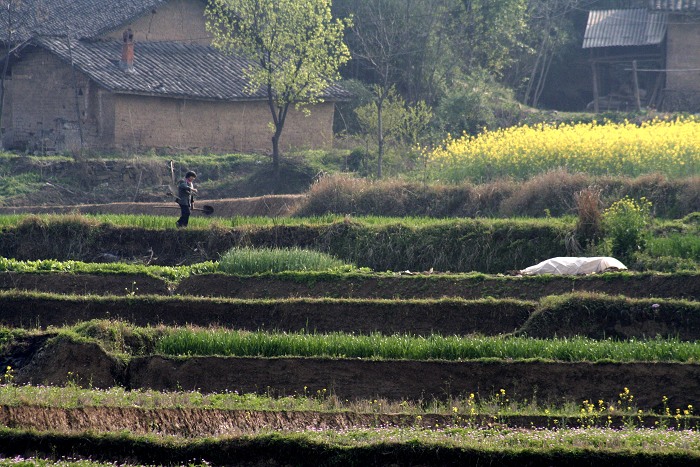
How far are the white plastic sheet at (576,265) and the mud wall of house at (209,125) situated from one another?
20.0 meters

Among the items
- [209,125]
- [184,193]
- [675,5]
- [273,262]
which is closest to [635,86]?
[675,5]

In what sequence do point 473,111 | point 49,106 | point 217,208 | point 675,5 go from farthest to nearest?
point 473,111, point 675,5, point 49,106, point 217,208

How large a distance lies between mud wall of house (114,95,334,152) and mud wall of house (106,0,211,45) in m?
4.67

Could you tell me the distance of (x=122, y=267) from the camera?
20891 millimetres

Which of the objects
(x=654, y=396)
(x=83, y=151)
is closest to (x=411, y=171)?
(x=83, y=151)

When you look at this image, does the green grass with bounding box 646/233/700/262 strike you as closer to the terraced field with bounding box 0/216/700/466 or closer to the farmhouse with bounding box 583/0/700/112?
the terraced field with bounding box 0/216/700/466

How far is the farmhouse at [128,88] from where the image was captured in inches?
1451

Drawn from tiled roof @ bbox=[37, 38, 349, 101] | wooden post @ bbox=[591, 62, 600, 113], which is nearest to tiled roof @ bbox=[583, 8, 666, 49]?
wooden post @ bbox=[591, 62, 600, 113]

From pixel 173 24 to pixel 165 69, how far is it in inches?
162

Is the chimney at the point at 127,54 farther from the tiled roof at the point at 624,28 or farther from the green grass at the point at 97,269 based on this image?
the green grass at the point at 97,269

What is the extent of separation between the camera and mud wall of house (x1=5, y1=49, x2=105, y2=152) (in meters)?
37.2

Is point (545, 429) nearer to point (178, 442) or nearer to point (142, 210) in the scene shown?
point (178, 442)

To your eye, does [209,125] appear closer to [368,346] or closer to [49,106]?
[49,106]

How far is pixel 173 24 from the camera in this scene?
138 feet
